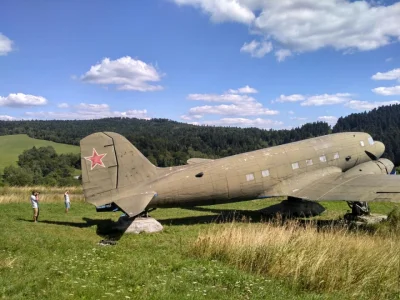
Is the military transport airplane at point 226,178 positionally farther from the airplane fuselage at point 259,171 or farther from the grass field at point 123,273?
the grass field at point 123,273

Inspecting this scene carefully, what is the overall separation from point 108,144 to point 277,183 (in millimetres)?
10145

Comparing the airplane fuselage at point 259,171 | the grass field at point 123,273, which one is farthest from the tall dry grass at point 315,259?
the airplane fuselage at point 259,171

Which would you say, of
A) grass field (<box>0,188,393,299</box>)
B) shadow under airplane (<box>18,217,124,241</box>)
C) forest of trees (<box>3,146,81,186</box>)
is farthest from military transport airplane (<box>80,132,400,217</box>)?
forest of trees (<box>3,146,81,186</box>)

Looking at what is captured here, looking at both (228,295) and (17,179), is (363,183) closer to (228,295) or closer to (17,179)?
(228,295)

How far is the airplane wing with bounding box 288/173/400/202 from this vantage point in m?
16.4

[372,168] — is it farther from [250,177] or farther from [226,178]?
[226,178]

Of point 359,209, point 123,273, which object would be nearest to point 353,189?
point 359,209

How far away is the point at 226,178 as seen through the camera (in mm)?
18516

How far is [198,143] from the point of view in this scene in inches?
6969

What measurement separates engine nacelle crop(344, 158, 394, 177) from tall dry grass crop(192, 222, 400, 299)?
35.6 ft

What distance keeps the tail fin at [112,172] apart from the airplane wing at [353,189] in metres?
9.08

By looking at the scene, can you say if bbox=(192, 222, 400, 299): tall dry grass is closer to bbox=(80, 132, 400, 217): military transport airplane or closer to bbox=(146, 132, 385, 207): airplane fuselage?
bbox=(80, 132, 400, 217): military transport airplane

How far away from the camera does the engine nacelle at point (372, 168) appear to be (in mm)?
20922

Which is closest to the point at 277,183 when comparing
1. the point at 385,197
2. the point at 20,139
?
the point at 385,197
